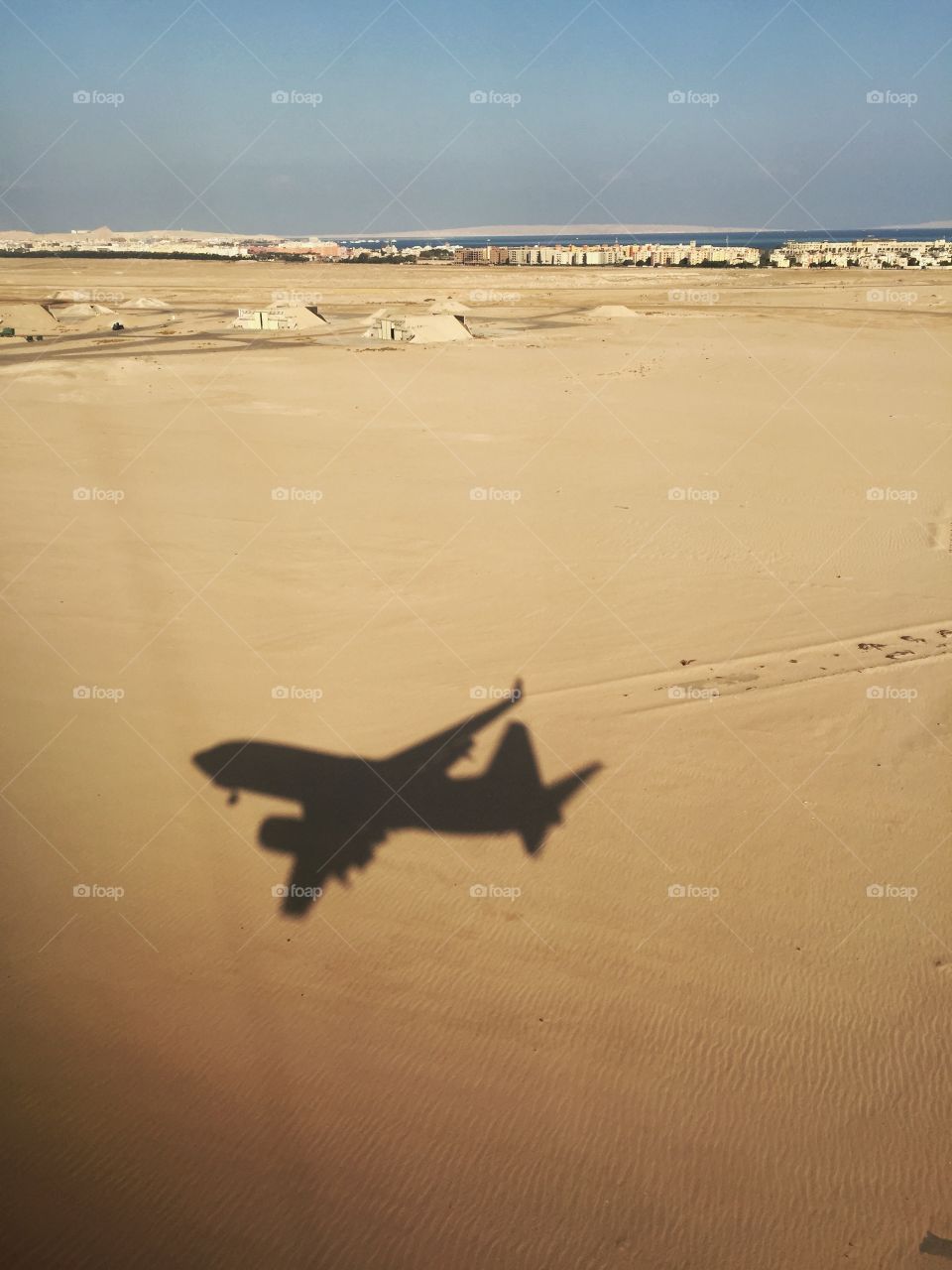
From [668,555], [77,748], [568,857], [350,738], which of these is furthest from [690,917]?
[668,555]

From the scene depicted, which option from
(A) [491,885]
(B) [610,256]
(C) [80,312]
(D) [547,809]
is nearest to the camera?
(A) [491,885]

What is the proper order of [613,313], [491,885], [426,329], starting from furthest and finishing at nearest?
[613,313] < [426,329] < [491,885]

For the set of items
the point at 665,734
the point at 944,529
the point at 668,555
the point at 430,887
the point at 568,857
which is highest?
the point at 944,529

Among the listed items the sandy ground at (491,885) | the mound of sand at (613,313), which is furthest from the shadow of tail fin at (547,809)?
the mound of sand at (613,313)

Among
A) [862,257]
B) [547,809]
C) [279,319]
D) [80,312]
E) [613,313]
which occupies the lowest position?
[547,809]

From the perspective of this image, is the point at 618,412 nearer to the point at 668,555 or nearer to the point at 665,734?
the point at 668,555

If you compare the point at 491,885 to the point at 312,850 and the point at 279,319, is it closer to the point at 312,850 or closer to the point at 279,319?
the point at 312,850

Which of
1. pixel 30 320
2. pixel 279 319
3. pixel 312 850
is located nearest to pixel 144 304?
pixel 30 320

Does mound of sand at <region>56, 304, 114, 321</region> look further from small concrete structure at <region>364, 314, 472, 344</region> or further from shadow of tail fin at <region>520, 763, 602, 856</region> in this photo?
shadow of tail fin at <region>520, 763, 602, 856</region>
